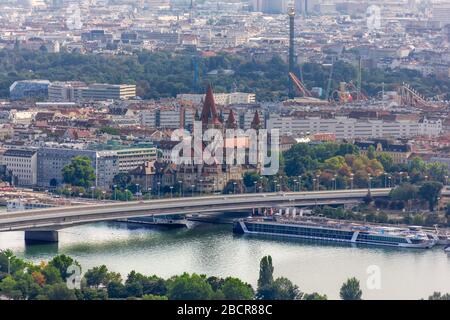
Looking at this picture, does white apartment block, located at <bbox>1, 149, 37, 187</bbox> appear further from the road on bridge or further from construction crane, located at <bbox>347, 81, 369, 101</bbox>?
construction crane, located at <bbox>347, 81, 369, 101</bbox>

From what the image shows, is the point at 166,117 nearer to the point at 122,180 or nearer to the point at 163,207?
the point at 122,180

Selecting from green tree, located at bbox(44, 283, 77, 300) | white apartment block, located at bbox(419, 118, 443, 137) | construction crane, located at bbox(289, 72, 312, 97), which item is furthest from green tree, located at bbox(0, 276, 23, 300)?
construction crane, located at bbox(289, 72, 312, 97)

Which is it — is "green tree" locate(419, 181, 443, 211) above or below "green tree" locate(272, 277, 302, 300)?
below

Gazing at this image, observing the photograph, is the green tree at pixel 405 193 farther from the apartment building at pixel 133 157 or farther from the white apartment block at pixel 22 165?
the white apartment block at pixel 22 165

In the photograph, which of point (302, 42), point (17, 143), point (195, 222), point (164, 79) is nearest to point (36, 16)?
point (302, 42)

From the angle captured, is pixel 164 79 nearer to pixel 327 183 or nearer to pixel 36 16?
pixel 327 183
